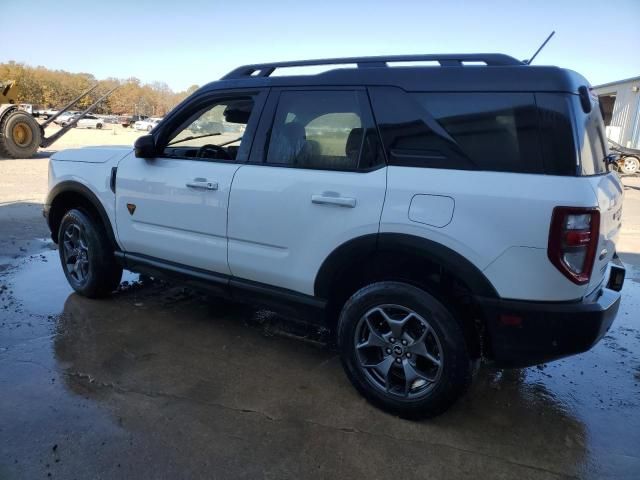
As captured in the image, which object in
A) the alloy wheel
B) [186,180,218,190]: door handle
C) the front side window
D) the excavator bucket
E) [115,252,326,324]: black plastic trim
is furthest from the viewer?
the excavator bucket

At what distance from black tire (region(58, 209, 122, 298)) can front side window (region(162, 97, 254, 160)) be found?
1064 mm

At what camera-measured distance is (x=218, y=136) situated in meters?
4.13

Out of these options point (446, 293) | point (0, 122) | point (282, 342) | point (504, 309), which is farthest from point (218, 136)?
point (0, 122)

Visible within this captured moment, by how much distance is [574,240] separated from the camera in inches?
93.0

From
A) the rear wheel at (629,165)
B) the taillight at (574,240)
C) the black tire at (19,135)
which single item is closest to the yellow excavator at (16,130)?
the black tire at (19,135)

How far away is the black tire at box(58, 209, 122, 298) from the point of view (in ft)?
14.4

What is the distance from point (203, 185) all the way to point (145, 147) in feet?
2.18

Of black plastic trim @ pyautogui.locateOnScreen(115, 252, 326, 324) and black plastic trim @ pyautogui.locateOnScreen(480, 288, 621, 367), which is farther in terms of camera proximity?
black plastic trim @ pyautogui.locateOnScreen(115, 252, 326, 324)

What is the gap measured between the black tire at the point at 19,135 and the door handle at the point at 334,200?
53.8 feet

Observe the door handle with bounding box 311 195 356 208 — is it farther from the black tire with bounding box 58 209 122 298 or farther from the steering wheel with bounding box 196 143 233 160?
the black tire with bounding box 58 209 122 298

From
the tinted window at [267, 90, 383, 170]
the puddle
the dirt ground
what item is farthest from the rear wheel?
the tinted window at [267, 90, 383, 170]

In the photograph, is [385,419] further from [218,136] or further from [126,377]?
[218,136]

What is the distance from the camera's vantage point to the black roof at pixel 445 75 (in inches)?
96.3

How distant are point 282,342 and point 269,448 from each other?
4.40ft
